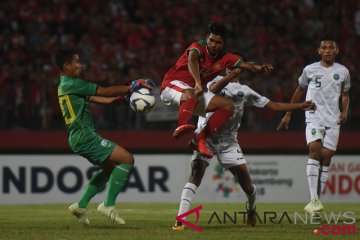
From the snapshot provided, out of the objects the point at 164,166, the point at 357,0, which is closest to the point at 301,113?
the point at 164,166

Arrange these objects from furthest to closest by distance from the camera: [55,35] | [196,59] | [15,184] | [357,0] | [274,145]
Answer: [357,0]
[55,35]
[274,145]
[15,184]
[196,59]

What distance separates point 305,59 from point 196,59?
1046 centimetres

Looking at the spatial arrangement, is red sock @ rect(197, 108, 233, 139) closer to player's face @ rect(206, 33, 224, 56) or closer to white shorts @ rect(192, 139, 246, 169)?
white shorts @ rect(192, 139, 246, 169)

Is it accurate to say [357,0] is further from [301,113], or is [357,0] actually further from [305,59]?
[301,113]

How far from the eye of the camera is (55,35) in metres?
19.9

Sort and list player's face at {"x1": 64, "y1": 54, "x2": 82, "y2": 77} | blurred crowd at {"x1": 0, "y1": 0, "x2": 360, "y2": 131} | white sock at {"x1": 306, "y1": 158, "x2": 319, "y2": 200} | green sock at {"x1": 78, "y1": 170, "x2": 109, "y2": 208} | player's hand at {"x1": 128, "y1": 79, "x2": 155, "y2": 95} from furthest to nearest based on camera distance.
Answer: blurred crowd at {"x1": 0, "y1": 0, "x2": 360, "y2": 131} < white sock at {"x1": 306, "y1": 158, "x2": 319, "y2": 200} < green sock at {"x1": 78, "y1": 170, "x2": 109, "y2": 208} < player's face at {"x1": 64, "y1": 54, "x2": 82, "y2": 77} < player's hand at {"x1": 128, "y1": 79, "x2": 155, "y2": 95}

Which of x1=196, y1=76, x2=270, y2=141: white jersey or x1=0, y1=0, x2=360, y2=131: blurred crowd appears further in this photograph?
x1=0, y1=0, x2=360, y2=131: blurred crowd

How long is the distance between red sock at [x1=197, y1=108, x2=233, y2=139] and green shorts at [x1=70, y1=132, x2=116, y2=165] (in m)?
1.15

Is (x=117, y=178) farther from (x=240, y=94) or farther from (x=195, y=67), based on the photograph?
(x=240, y=94)

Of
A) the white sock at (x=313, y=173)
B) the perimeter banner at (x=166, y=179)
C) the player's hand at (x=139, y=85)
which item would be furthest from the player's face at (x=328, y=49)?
the perimeter banner at (x=166, y=179)

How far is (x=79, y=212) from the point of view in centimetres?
1026

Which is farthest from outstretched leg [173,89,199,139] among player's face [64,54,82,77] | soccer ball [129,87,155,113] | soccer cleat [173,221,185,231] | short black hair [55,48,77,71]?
short black hair [55,48,77,71]

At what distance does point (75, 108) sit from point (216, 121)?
167 centimetres

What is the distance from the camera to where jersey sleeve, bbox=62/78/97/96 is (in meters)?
9.93
